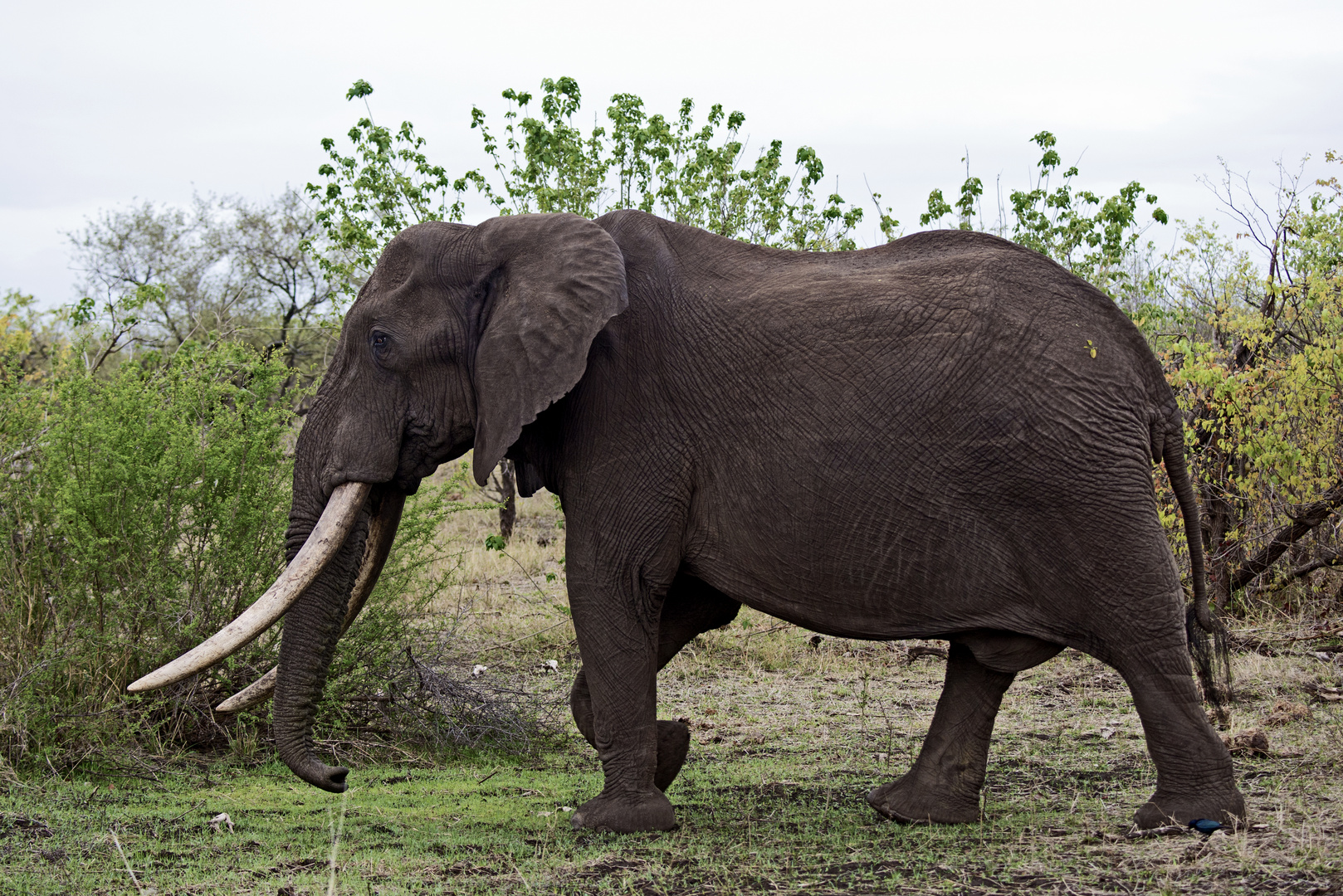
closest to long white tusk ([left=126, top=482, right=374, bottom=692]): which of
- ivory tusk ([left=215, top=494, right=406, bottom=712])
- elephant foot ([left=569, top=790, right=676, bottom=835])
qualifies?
ivory tusk ([left=215, top=494, right=406, bottom=712])

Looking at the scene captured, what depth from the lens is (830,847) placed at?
490 cm

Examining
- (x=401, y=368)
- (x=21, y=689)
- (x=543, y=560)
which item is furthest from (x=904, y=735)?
(x=543, y=560)

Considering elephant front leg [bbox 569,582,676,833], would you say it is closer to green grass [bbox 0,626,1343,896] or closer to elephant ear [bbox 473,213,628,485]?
green grass [bbox 0,626,1343,896]

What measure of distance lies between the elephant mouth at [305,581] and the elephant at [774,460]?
1 centimetres

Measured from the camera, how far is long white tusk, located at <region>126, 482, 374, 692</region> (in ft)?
15.9

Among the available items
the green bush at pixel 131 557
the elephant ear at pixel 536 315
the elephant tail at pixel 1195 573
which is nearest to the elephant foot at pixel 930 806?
the elephant tail at pixel 1195 573

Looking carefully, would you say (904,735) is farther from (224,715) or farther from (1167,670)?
(224,715)

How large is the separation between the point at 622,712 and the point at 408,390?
1.59 meters

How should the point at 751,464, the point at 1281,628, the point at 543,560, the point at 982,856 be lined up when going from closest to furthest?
the point at 982,856 < the point at 751,464 < the point at 1281,628 < the point at 543,560

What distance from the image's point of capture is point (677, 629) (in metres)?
5.79

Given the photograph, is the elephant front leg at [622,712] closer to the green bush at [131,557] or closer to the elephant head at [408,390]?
the elephant head at [408,390]

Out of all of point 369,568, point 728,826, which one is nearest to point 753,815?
point 728,826

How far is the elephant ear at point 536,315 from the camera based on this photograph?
504cm

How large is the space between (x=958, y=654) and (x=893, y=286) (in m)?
1.55
